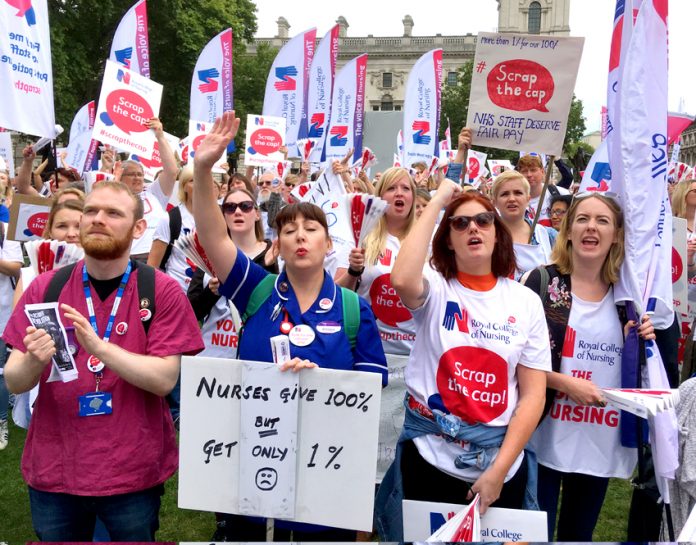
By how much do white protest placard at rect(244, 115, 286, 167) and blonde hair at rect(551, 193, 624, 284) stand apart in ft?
25.9

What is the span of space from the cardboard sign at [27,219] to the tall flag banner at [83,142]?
5.58 meters

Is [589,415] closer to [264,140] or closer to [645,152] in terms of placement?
[645,152]

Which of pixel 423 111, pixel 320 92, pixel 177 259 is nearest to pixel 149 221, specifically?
pixel 177 259

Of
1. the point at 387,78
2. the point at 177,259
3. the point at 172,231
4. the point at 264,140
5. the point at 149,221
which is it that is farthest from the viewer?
the point at 387,78

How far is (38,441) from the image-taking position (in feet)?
8.41

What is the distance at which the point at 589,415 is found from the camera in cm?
304

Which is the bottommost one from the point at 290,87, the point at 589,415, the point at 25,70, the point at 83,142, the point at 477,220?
A: the point at 589,415

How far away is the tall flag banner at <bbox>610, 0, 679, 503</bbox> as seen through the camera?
122 inches

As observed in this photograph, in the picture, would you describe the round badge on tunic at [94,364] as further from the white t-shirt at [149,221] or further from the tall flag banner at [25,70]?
the tall flag banner at [25,70]

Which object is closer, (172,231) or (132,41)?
(172,231)

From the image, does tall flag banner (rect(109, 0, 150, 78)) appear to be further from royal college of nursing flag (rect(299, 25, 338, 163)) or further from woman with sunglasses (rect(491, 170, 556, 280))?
woman with sunglasses (rect(491, 170, 556, 280))

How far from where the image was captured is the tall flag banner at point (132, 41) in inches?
380

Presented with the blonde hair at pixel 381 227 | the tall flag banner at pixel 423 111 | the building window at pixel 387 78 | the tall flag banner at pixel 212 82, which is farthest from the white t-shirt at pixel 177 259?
the building window at pixel 387 78

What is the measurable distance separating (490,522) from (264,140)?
29.5 ft
